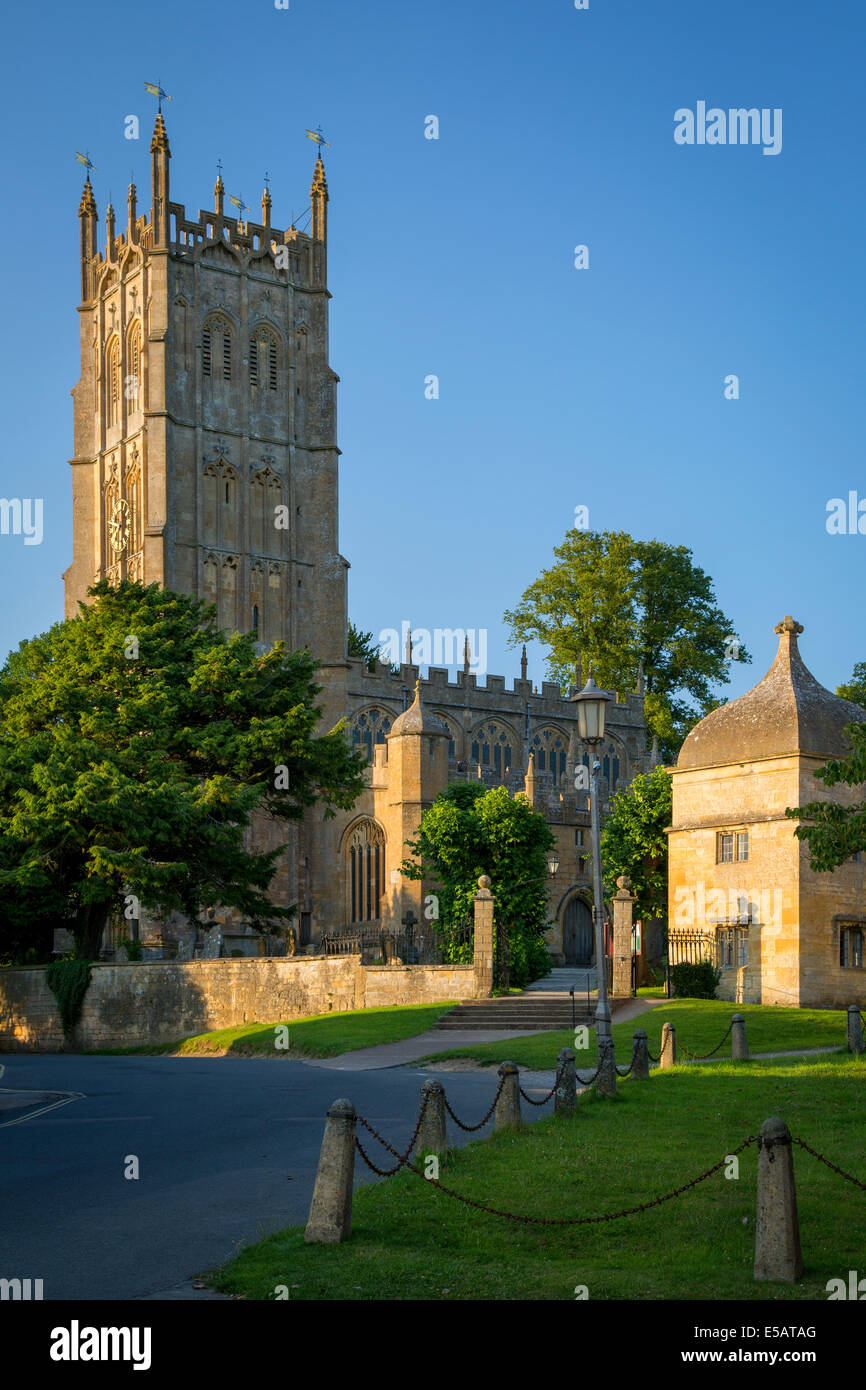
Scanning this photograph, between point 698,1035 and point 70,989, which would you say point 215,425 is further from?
point 698,1035

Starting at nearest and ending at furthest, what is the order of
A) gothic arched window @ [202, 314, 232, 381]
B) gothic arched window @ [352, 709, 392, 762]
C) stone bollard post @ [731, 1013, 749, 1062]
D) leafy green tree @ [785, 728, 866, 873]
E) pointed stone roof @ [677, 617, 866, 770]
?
leafy green tree @ [785, 728, 866, 873], stone bollard post @ [731, 1013, 749, 1062], pointed stone roof @ [677, 617, 866, 770], gothic arched window @ [352, 709, 392, 762], gothic arched window @ [202, 314, 232, 381]

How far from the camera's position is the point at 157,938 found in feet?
175

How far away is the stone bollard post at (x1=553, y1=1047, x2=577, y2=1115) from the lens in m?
15.6

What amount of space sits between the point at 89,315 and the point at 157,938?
34.7 meters

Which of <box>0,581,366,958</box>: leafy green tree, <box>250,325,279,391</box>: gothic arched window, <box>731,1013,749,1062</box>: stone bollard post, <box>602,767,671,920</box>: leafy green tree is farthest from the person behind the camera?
<box>250,325,279,391</box>: gothic arched window

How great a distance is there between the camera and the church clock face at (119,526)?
2734 inches

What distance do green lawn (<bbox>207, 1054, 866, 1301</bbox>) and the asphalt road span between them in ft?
2.19

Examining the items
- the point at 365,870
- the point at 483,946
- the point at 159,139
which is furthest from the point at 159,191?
the point at 483,946

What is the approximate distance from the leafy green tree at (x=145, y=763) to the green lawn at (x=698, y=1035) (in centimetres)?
1186

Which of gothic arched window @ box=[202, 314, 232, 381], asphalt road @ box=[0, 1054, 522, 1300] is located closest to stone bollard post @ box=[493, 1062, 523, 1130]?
asphalt road @ box=[0, 1054, 522, 1300]

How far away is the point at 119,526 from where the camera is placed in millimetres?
69812

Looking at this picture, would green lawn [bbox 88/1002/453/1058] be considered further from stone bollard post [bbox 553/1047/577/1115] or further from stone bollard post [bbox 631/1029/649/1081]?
stone bollard post [bbox 553/1047/577/1115]

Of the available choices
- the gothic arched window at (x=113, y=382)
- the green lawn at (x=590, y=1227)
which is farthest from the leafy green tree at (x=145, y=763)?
the gothic arched window at (x=113, y=382)
